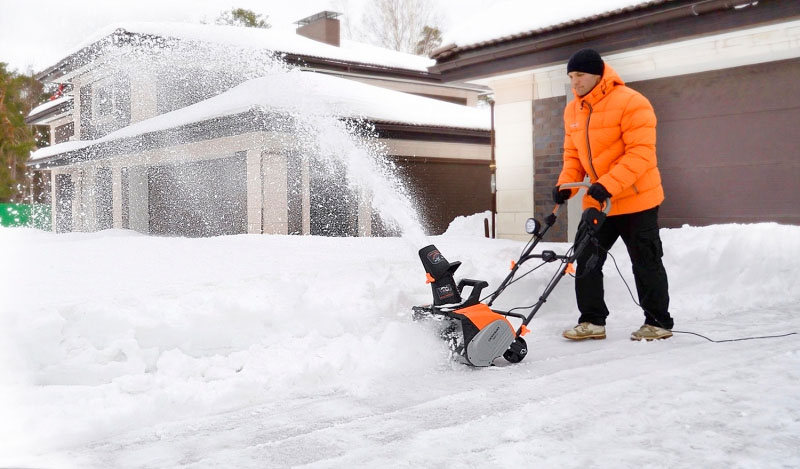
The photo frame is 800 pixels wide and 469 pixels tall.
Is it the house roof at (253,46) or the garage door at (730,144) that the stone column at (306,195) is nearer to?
the house roof at (253,46)

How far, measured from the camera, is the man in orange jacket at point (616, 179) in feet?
15.3

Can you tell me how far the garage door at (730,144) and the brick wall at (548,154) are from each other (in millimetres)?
1385

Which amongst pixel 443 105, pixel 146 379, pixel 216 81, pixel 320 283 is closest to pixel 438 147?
pixel 443 105

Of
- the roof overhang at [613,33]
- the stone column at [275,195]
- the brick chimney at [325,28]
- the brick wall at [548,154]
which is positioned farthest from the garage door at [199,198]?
the brick chimney at [325,28]

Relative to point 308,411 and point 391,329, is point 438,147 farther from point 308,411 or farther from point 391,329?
point 308,411

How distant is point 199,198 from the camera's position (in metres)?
17.5

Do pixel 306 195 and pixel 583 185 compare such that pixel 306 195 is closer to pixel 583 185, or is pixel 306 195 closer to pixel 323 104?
pixel 323 104

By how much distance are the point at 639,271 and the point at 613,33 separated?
5.20m

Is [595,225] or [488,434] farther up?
[595,225]

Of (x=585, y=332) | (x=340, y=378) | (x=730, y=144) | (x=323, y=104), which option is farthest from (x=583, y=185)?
(x=323, y=104)

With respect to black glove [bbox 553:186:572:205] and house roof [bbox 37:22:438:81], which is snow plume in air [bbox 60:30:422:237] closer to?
house roof [bbox 37:22:438:81]

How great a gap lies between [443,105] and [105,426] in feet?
53.7

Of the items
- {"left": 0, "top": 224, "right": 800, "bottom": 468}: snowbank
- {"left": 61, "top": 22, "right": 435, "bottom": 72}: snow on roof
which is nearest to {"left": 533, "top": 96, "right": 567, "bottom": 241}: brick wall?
{"left": 0, "top": 224, "right": 800, "bottom": 468}: snowbank

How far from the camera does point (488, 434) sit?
287cm
